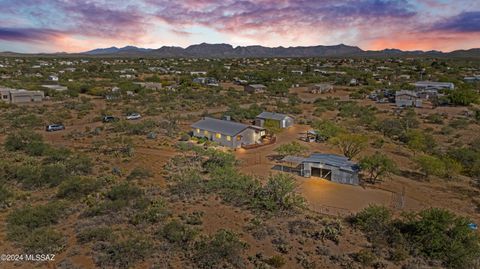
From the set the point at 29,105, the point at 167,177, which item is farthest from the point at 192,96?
the point at 167,177

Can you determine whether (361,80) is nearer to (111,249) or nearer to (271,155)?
(271,155)

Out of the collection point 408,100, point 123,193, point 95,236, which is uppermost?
point 408,100

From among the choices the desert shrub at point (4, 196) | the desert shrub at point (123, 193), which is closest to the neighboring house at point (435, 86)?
the desert shrub at point (123, 193)

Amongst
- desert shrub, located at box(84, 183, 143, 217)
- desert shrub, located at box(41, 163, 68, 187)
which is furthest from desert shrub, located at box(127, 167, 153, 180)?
desert shrub, located at box(41, 163, 68, 187)

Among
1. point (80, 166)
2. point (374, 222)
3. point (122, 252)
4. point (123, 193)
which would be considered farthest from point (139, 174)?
point (374, 222)

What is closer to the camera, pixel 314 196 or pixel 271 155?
pixel 314 196

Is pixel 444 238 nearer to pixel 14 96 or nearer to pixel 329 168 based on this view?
pixel 329 168
